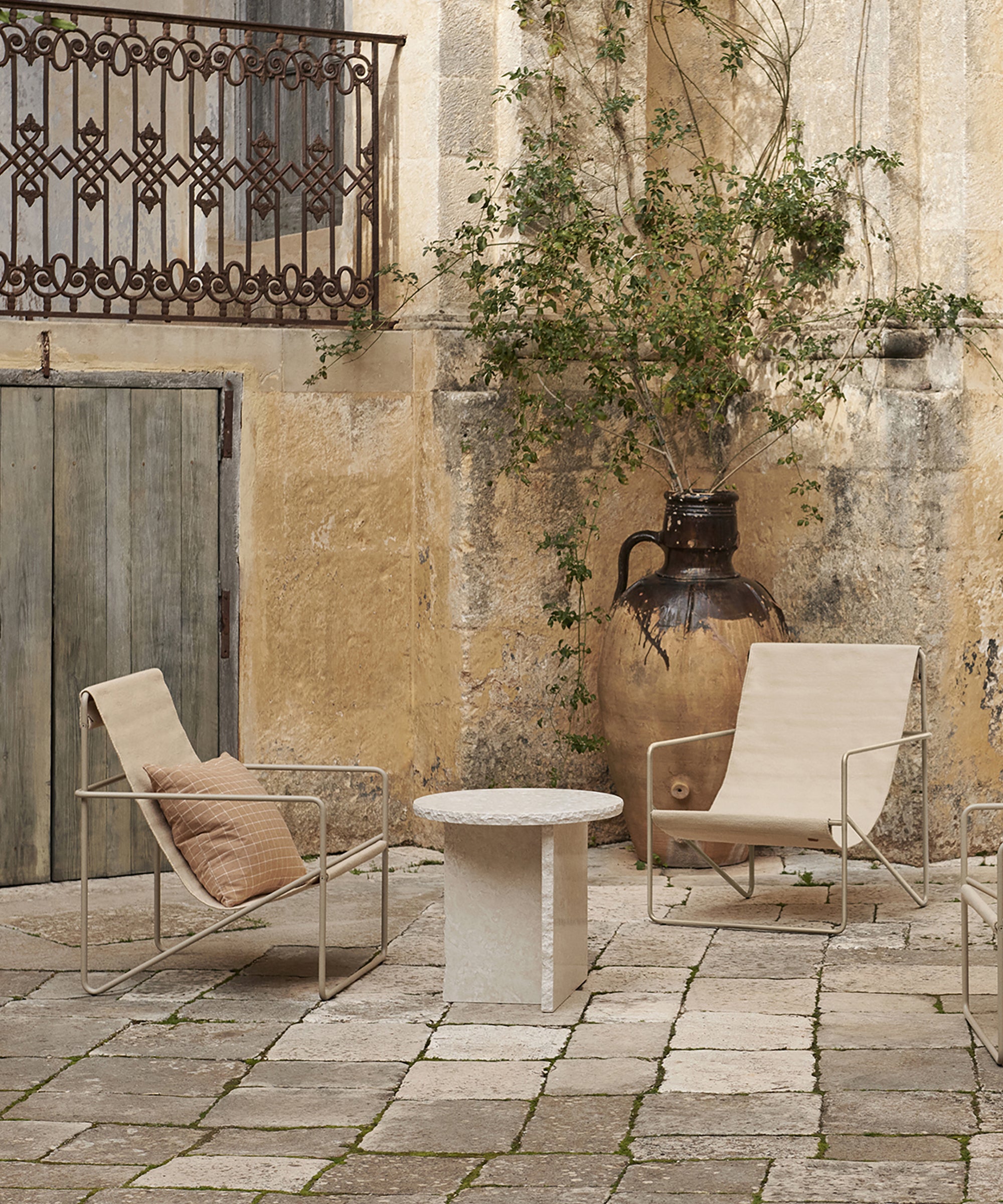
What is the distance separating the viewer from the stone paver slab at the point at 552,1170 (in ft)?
11.8

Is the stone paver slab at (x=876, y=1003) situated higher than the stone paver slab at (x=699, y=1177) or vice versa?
the stone paver slab at (x=876, y=1003)

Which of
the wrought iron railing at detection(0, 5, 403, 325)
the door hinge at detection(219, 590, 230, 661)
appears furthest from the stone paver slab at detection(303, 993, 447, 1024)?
the wrought iron railing at detection(0, 5, 403, 325)

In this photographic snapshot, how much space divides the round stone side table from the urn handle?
84.2 inches

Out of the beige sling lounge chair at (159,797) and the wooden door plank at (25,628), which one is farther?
the wooden door plank at (25,628)

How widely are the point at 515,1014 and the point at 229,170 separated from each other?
446cm

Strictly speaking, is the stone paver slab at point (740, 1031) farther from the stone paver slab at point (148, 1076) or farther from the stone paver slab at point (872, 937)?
the stone paver slab at point (148, 1076)

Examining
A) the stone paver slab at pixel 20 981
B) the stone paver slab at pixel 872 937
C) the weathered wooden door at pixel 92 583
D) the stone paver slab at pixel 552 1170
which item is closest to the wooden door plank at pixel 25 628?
the weathered wooden door at pixel 92 583

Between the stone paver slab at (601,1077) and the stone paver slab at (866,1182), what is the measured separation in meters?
0.62

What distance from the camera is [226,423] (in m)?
6.95

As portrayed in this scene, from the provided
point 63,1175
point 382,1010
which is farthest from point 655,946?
point 63,1175

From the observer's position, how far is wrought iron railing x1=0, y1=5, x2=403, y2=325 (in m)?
6.72

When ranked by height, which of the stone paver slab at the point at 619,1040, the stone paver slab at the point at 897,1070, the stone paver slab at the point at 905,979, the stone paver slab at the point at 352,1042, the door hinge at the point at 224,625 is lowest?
the stone paver slab at the point at 352,1042

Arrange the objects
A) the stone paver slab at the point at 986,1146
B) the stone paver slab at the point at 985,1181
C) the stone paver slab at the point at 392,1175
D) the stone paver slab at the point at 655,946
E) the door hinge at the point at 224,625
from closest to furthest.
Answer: the stone paver slab at the point at 985,1181
the stone paver slab at the point at 392,1175
the stone paver slab at the point at 986,1146
the stone paver slab at the point at 655,946
the door hinge at the point at 224,625

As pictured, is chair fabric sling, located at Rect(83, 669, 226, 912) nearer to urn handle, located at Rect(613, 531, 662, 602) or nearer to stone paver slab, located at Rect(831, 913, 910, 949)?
stone paver slab, located at Rect(831, 913, 910, 949)
